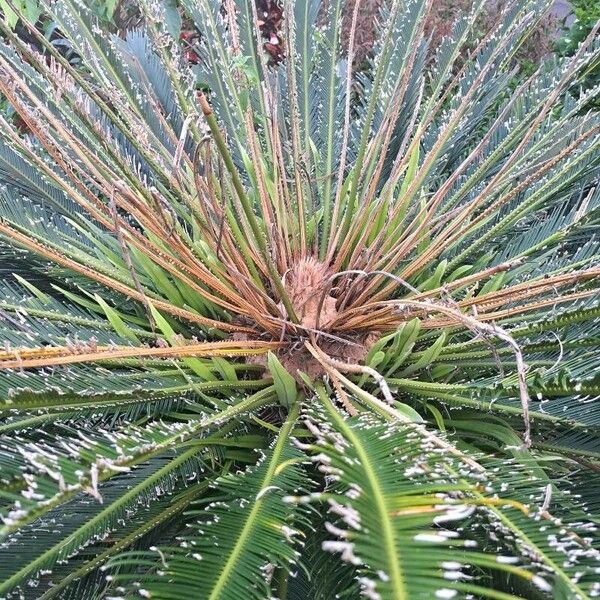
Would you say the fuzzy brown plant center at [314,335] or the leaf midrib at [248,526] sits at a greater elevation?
the fuzzy brown plant center at [314,335]

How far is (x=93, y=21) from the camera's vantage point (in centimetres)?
152

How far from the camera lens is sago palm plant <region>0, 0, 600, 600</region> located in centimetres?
67

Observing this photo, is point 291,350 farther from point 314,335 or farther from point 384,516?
point 384,516

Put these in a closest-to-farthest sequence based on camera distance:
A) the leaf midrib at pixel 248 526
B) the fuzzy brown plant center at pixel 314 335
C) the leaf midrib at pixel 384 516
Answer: the leaf midrib at pixel 384 516, the leaf midrib at pixel 248 526, the fuzzy brown plant center at pixel 314 335

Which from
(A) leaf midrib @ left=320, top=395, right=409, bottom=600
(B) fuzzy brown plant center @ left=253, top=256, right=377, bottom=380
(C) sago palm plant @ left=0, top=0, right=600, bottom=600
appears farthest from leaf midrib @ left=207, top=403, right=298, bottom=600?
(B) fuzzy brown plant center @ left=253, top=256, right=377, bottom=380

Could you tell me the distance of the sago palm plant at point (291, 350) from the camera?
0.67 metres

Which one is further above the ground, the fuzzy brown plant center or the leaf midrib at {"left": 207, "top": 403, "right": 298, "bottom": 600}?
the fuzzy brown plant center

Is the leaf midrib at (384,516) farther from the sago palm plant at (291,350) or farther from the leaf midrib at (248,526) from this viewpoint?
the leaf midrib at (248,526)

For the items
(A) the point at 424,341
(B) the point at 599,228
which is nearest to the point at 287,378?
(A) the point at 424,341

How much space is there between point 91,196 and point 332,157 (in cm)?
68

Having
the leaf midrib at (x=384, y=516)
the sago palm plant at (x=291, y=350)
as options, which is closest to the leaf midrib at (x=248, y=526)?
the sago palm plant at (x=291, y=350)

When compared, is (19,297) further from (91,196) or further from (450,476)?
(450,476)

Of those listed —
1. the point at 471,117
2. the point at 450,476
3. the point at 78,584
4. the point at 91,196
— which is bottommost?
the point at 78,584

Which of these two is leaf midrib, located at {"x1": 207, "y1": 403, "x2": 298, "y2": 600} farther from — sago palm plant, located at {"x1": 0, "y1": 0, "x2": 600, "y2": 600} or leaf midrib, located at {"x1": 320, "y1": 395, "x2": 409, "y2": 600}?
leaf midrib, located at {"x1": 320, "y1": 395, "x2": 409, "y2": 600}
